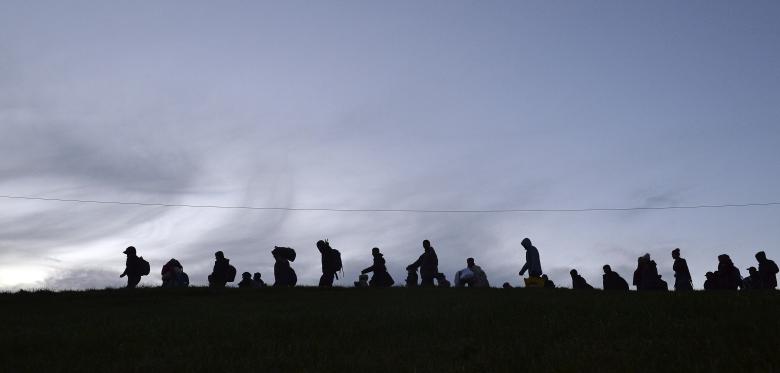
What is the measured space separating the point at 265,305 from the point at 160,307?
3.30 m

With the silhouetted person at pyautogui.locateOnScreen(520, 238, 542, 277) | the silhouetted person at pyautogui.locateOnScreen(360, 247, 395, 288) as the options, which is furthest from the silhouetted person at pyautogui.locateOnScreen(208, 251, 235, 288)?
the silhouetted person at pyautogui.locateOnScreen(520, 238, 542, 277)

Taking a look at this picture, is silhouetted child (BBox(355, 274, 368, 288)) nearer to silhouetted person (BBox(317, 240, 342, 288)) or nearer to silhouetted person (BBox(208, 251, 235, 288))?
silhouetted person (BBox(317, 240, 342, 288))

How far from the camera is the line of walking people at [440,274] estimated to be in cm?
2431

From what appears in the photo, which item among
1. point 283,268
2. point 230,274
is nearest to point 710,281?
point 283,268

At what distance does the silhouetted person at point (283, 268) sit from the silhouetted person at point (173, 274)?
465 cm

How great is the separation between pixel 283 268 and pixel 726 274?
653 inches

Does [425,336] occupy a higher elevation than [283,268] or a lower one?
lower

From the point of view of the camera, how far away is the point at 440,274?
28.8 m

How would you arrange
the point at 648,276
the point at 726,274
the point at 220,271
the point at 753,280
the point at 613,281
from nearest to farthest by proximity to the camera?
1. the point at 726,274
2. the point at 648,276
3. the point at 753,280
4. the point at 613,281
5. the point at 220,271

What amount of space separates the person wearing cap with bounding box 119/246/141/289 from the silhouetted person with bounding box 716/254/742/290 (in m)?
22.3

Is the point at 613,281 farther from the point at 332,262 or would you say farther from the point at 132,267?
the point at 132,267

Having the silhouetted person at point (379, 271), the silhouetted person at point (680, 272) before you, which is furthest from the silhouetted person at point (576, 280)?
the silhouetted person at point (379, 271)

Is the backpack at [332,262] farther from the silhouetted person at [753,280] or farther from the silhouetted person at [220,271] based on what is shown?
the silhouetted person at [753,280]

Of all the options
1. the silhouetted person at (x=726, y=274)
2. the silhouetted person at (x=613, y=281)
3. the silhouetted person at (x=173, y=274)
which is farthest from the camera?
the silhouetted person at (x=173, y=274)
